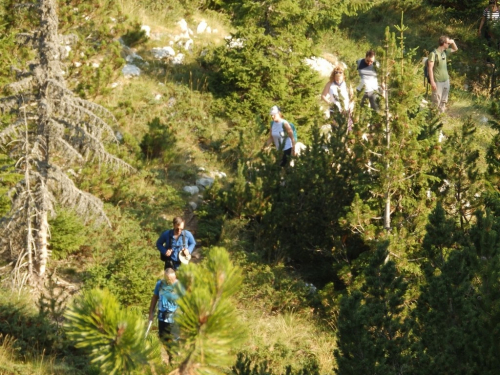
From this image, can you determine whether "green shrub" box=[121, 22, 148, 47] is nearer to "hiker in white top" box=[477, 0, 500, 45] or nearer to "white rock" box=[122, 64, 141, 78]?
"white rock" box=[122, 64, 141, 78]

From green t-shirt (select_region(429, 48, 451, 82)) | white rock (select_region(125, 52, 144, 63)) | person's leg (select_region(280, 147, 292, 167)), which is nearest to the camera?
person's leg (select_region(280, 147, 292, 167))

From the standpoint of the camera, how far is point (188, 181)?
521 inches

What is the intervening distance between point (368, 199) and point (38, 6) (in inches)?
198

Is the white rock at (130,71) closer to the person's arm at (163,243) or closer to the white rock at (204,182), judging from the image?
the white rock at (204,182)

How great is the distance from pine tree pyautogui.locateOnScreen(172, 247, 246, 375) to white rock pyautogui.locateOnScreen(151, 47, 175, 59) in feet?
43.3

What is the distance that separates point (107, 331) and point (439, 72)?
38.9 ft

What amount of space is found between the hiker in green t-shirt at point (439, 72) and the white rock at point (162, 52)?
585cm

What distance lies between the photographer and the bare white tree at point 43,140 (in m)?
9.12

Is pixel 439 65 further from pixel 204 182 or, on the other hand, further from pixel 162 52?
pixel 162 52

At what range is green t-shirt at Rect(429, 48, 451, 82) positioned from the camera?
14.2 metres

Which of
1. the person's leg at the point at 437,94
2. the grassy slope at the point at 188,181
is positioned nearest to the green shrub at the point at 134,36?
the grassy slope at the point at 188,181

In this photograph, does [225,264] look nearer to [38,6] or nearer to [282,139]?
[38,6]

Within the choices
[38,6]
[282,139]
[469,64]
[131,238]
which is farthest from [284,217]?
[469,64]

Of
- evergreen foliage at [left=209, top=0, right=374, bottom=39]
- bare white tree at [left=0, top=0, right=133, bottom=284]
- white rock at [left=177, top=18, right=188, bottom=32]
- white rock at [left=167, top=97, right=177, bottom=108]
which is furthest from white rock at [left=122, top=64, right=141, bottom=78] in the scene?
bare white tree at [left=0, top=0, right=133, bottom=284]
